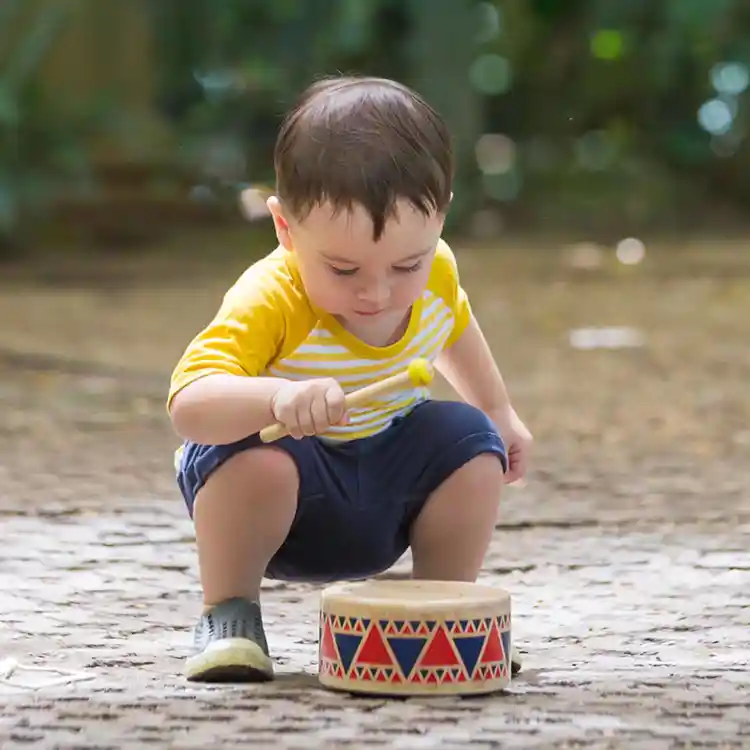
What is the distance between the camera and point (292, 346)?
1545 millimetres

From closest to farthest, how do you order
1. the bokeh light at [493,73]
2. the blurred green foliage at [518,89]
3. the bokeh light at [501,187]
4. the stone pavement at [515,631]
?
the stone pavement at [515,631], the blurred green foliage at [518,89], the bokeh light at [501,187], the bokeh light at [493,73]

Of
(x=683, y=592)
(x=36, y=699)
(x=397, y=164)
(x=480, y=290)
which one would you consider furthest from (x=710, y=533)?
(x=480, y=290)

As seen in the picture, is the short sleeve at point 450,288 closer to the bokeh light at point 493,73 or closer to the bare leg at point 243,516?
the bare leg at point 243,516

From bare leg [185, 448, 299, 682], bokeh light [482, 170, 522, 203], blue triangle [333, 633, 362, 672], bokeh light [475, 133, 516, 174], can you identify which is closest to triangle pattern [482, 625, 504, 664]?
blue triangle [333, 633, 362, 672]

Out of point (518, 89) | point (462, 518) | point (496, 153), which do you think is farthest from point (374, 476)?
point (518, 89)

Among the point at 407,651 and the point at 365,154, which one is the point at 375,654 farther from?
the point at 365,154

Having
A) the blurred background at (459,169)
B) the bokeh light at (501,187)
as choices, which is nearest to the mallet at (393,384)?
the blurred background at (459,169)

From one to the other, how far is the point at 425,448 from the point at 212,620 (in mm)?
247

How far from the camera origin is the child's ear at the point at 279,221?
4.98 ft

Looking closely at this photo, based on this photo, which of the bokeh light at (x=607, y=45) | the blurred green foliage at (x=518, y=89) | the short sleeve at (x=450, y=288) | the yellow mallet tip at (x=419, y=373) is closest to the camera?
the yellow mallet tip at (x=419, y=373)

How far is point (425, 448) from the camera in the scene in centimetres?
156

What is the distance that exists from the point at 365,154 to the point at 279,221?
129 mm

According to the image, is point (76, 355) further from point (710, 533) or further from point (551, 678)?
point (551, 678)

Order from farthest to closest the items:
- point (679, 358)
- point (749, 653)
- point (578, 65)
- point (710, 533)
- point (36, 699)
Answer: point (578, 65) → point (679, 358) → point (710, 533) → point (749, 653) → point (36, 699)
